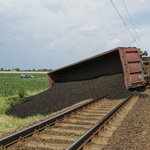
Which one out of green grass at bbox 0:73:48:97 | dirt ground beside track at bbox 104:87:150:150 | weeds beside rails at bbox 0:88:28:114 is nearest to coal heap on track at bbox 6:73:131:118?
weeds beside rails at bbox 0:88:28:114

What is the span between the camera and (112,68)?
603 inches

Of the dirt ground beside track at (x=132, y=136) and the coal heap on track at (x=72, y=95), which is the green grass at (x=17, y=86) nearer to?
the coal heap on track at (x=72, y=95)

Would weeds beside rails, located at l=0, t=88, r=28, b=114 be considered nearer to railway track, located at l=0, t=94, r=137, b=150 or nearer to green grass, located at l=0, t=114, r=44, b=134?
green grass, located at l=0, t=114, r=44, b=134

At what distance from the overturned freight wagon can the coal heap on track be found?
916 millimetres

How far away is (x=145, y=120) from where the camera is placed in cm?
588

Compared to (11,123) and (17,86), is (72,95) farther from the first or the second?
(17,86)

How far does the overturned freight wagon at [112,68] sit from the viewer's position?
1270 cm

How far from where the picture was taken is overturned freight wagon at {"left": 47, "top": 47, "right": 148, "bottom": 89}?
12.7 m

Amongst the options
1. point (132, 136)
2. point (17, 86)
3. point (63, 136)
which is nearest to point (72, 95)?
point (63, 136)

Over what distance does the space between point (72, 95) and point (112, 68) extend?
522 centimetres

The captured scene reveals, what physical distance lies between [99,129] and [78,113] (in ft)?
8.58

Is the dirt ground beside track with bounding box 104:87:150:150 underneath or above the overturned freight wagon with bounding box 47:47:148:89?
underneath

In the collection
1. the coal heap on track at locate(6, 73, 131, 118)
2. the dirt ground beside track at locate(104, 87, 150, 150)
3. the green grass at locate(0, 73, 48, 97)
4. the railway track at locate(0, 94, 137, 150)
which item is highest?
the green grass at locate(0, 73, 48, 97)

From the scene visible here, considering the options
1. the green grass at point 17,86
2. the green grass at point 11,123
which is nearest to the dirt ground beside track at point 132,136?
the green grass at point 11,123
